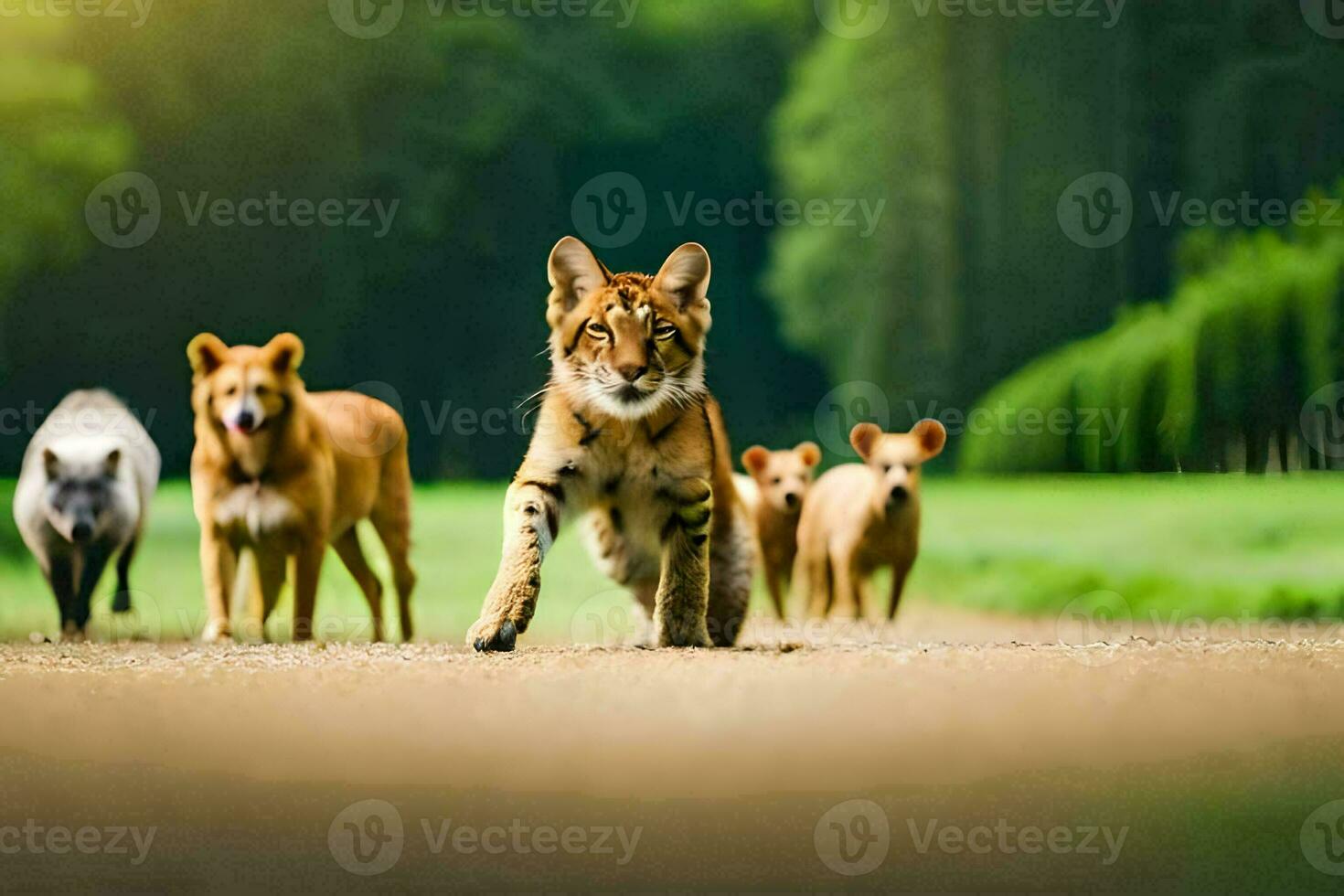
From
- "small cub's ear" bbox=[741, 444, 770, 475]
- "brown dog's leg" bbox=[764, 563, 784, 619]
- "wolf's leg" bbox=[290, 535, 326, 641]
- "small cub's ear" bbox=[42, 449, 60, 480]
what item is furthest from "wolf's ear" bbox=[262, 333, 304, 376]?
"brown dog's leg" bbox=[764, 563, 784, 619]

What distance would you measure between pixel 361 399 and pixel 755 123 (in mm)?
2826

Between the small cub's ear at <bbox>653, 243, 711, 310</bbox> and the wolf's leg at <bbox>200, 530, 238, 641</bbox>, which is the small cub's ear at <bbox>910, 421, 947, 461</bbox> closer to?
the small cub's ear at <bbox>653, 243, 711, 310</bbox>

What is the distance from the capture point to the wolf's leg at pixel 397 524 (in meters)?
4.72

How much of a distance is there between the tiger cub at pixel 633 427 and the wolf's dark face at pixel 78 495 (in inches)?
67.0

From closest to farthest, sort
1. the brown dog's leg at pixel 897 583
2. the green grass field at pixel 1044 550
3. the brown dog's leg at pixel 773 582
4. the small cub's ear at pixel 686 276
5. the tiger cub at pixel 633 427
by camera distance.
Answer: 1. the tiger cub at pixel 633 427
2. the small cub's ear at pixel 686 276
3. the brown dog's leg at pixel 897 583
4. the green grass field at pixel 1044 550
5. the brown dog's leg at pixel 773 582

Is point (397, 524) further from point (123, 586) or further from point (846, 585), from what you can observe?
point (846, 585)

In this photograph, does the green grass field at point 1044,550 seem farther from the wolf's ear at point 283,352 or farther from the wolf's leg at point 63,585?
the wolf's ear at point 283,352

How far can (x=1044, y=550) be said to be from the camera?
611 centimetres

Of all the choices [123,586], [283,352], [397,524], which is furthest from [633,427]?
[123,586]

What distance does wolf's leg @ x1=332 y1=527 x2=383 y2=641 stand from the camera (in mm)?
4883

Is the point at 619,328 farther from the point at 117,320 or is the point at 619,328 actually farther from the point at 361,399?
the point at 117,320

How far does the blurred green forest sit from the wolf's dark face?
53.6 inches

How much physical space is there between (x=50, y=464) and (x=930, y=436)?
2.93 m

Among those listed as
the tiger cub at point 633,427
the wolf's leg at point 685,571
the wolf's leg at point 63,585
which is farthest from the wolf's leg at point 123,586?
the wolf's leg at point 685,571
